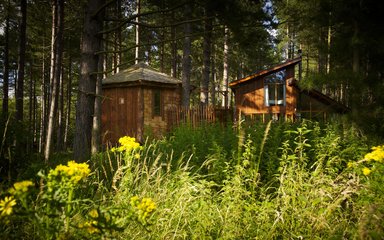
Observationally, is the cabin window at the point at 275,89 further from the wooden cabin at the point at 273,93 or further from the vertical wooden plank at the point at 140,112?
the vertical wooden plank at the point at 140,112

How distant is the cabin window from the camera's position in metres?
20.0

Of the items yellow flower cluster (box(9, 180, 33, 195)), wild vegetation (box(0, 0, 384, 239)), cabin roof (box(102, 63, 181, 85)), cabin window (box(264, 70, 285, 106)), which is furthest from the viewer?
cabin window (box(264, 70, 285, 106))

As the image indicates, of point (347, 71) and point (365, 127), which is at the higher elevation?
point (347, 71)

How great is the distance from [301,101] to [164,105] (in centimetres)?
997

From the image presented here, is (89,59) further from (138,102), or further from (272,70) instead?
(272,70)

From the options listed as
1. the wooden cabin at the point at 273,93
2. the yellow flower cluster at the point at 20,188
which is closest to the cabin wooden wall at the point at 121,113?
the wooden cabin at the point at 273,93

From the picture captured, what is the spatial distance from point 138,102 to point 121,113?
1.30 meters

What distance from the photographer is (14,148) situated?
4.48 m

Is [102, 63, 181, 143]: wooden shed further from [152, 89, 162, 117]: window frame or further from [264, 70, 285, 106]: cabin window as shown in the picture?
[264, 70, 285, 106]: cabin window

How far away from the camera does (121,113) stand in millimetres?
16156

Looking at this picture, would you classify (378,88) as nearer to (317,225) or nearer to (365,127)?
(365,127)

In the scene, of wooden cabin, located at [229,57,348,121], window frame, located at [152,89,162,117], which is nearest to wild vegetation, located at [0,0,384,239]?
window frame, located at [152,89,162,117]

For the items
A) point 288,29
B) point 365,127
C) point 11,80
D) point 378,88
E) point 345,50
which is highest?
point 288,29

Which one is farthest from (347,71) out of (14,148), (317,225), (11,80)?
(11,80)
